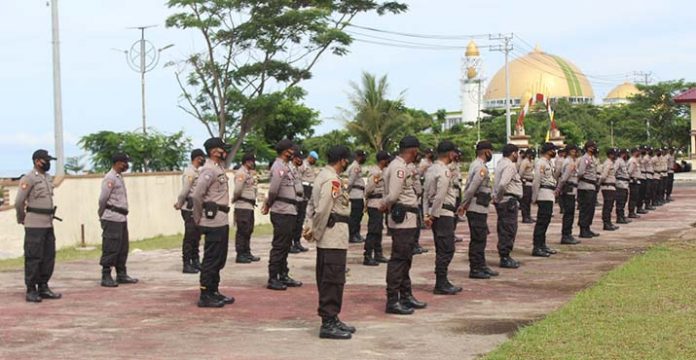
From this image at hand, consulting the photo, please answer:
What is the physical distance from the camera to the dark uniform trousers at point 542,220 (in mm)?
14414

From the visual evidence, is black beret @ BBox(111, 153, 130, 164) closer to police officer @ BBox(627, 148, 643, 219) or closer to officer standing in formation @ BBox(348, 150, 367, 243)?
officer standing in formation @ BBox(348, 150, 367, 243)

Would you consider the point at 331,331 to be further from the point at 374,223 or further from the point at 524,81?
the point at 524,81

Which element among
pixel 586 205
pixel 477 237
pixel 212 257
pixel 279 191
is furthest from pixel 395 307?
pixel 586 205

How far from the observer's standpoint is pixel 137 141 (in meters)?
33.8

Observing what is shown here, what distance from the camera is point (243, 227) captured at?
13859 millimetres

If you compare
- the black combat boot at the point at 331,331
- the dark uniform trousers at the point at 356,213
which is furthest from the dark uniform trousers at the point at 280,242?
the dark uniform trousers at the point at 356,213

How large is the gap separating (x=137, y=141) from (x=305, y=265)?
21172 mm

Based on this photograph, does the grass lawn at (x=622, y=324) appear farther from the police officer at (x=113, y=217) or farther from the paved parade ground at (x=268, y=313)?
the police officer at (x=113, y=217)

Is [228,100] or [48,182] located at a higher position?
[228,100]

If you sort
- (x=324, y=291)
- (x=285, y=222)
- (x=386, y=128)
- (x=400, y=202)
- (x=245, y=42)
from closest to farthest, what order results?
1. (x=324, y=291)
2. (x=400, y=202)
3. (x=285, y=222)
4. (x=245, y=42)
5. (x=386, y=128)

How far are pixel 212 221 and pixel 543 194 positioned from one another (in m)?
6.38

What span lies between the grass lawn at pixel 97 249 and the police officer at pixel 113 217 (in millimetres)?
2944

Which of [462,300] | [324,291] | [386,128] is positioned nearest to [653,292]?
[462,300]

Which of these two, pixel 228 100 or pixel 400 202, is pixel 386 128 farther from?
pixel 400 202
